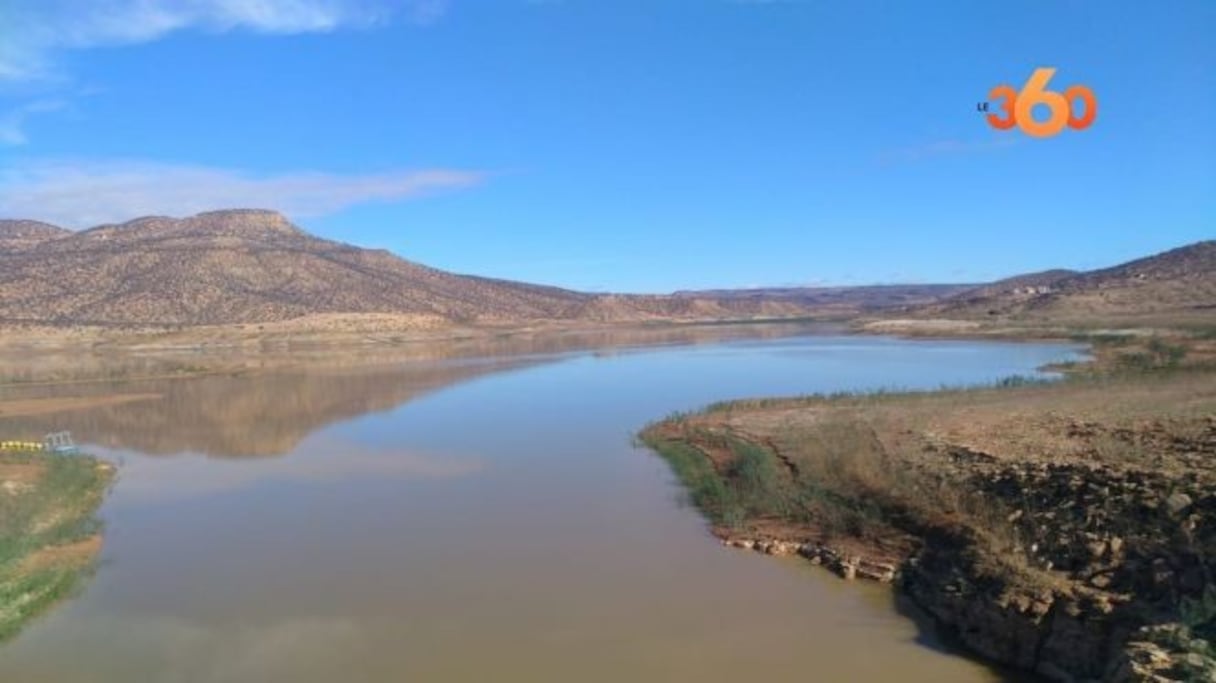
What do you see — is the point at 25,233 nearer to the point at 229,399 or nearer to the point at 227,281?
the point at 227,281

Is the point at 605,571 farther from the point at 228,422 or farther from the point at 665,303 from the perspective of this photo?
the point at 665,303

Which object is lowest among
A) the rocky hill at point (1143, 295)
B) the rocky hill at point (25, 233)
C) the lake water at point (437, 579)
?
the lake water at point (437, 579)

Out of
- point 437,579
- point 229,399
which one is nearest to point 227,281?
point 229,399

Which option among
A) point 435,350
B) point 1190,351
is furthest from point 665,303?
point 1190,351

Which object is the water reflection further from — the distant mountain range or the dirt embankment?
the distant mountain range

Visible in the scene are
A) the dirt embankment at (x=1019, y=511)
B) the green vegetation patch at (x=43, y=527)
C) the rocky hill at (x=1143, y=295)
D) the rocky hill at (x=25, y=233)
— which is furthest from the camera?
the rocky hill at (x=25, y=233)

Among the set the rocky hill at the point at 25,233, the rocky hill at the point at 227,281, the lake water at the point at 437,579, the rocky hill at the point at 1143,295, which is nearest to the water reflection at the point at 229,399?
the lake water at the point at 437,579

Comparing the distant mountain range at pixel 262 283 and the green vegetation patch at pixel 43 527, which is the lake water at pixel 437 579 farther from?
the distant mountain range at pixel 262 283
